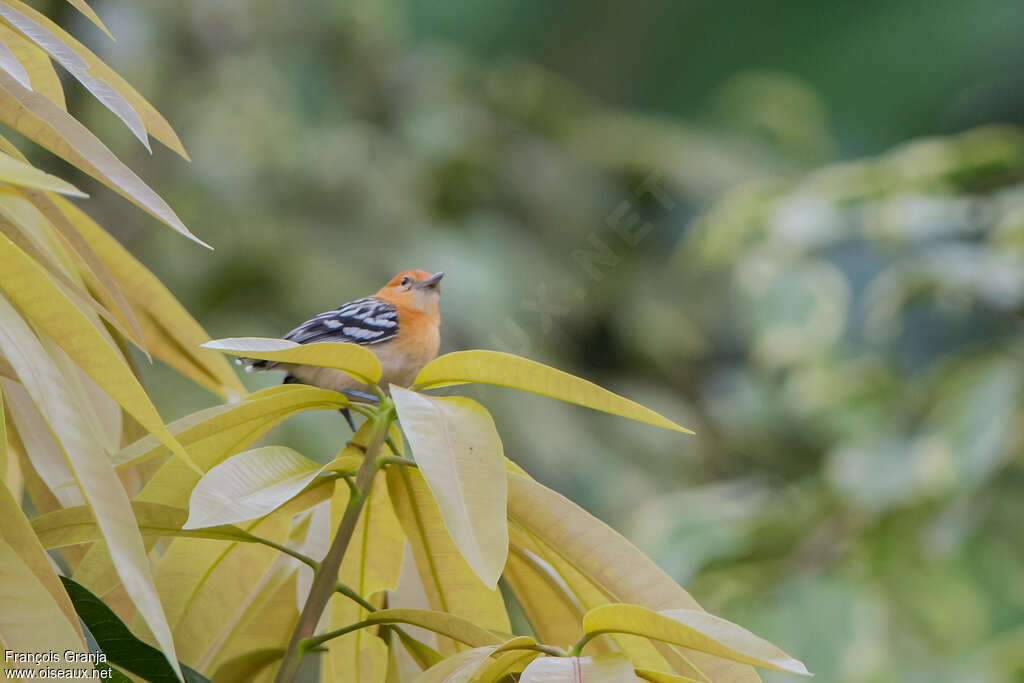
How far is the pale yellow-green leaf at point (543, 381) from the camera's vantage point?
0.41 m

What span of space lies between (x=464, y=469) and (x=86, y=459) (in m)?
0.14

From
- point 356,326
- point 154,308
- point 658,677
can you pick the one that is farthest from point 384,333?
point 658,677

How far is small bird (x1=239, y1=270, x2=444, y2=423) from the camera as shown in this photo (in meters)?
0.72

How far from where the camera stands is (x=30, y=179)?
31 centimetres

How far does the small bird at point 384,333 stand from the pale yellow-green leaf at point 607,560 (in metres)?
0.24

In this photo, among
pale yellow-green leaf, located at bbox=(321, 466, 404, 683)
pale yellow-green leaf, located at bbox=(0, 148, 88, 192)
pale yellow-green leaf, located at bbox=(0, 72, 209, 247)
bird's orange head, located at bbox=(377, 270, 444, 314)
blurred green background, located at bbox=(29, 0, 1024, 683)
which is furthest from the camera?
blurred green background, located at bbox=(29, 0, 1024, 683)

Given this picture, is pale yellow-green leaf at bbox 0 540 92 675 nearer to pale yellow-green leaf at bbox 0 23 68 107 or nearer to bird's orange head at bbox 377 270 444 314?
pale yellow-green leaf at bbox 0 23 68 107

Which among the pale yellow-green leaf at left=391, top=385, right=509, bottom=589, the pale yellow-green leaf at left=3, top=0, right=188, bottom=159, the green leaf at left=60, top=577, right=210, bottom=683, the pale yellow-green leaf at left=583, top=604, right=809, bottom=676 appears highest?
the pale yellow-green leaf at left=3, top=0, right=188, bottom=159

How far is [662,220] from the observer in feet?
9.28

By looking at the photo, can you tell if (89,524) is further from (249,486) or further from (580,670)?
(580,670)

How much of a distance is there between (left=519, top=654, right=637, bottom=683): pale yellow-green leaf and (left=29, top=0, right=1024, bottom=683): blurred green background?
1.01 m

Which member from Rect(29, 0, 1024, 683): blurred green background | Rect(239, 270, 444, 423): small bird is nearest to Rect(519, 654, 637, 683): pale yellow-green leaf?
Rect(239, 270, 444, 423): small bird

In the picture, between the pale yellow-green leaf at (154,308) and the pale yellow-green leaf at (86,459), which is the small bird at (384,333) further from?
the pale yellow-green leaf at (86,459)

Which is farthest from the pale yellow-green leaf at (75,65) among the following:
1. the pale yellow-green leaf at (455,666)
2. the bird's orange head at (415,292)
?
the bird's orange head at (415,292)
